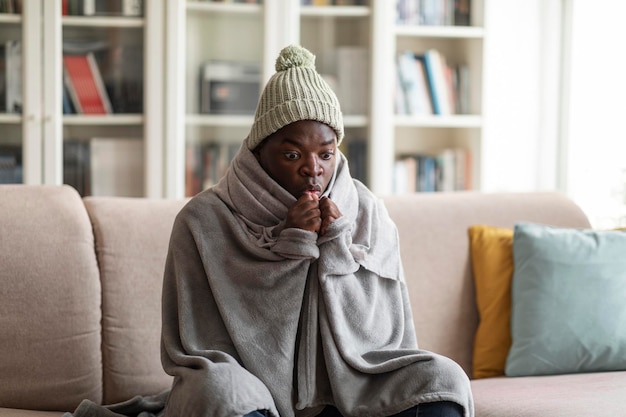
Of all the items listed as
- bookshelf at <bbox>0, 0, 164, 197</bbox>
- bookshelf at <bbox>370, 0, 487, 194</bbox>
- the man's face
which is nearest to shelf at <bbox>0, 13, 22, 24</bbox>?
bookshelf at <bbox>0, 0, 164, 197</bbox>

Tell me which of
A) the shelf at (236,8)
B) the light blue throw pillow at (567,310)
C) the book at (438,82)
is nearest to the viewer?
the light blue throw pillow at (567,310)

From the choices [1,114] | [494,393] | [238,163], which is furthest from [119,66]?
[494,393]

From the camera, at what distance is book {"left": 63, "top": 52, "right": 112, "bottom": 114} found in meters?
3.78

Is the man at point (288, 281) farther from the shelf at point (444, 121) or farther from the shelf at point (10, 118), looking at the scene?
the shelf at point (444, 121)

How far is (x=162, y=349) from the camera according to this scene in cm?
195

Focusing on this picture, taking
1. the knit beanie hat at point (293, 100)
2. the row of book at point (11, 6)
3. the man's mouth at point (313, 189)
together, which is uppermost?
the row of book at point (11, 6)

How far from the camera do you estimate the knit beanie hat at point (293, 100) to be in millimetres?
1933

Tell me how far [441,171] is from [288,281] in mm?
2385

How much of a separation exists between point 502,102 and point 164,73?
1.56 m

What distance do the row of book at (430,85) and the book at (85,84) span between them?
4.19ft

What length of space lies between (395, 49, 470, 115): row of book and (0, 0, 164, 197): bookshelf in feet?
3.50

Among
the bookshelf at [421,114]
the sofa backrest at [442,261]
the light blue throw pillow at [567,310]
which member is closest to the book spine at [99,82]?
the bookshelf at [421,114]

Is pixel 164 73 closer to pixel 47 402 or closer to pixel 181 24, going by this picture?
pixel 181 24

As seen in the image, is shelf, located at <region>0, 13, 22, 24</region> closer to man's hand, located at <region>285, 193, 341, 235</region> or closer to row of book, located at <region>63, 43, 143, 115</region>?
row of book, located at <region>63, 43, 143, 115</region>
